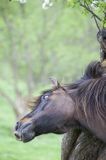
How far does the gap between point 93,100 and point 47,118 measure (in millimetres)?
→ 463

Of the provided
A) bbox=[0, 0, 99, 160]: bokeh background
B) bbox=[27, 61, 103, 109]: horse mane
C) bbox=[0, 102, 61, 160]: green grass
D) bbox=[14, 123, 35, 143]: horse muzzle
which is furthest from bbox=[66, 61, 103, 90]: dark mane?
bbox=[0, 0, 99, 160]: bokeh background

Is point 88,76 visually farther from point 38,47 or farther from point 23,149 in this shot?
point 38,47

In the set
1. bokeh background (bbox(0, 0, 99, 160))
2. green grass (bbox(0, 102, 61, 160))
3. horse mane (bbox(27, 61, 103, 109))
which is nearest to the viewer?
horse mane (bbox(27, 61, 103, 109))

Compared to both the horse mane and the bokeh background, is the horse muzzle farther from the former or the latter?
the bokeh background

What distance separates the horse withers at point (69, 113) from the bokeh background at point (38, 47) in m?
18.1

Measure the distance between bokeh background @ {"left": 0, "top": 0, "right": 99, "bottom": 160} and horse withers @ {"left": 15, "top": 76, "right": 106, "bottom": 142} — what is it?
18107 mm

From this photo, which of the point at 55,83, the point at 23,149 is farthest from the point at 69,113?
the point at 23,149

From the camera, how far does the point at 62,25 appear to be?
38375 millimetres

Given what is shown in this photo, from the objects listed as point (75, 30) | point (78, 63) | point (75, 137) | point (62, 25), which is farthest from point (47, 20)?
point (75, 137)

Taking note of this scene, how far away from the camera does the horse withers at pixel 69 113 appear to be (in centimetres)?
556

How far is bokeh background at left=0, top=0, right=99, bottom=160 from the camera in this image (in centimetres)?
3231

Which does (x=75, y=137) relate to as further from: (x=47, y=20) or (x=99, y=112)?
(x=47, y=20)

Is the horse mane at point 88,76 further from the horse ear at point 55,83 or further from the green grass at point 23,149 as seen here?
the green grass at point 23,149

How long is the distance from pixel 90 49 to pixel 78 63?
2075 millimetres
